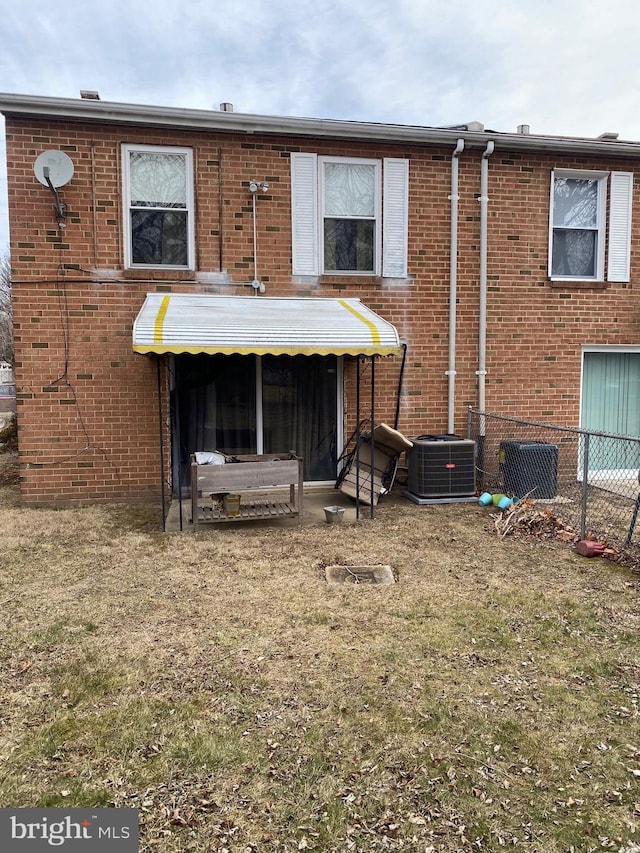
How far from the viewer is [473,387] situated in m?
9.64

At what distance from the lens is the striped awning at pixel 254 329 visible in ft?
22.1

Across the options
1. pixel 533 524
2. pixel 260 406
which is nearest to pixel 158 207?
pixel 260 406

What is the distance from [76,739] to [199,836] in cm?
106

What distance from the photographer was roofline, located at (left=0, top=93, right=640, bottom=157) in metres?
7.96

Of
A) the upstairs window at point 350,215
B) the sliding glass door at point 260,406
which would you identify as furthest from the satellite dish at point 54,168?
the upstairs window at point 350,215

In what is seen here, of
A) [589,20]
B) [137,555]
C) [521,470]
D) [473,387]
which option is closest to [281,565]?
[137,555]

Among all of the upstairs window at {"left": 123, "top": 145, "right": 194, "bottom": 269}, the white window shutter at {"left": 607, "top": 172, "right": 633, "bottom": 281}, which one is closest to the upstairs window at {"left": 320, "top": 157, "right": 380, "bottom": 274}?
the upstairs window at {"left": 123, "top": 145, "right": 194, "bottom": 269}

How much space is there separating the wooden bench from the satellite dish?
4555 mm

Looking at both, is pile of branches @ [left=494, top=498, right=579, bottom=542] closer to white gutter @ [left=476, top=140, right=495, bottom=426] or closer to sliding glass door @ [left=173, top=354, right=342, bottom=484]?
white gutter @ [left=476, top=140, right=495, bottom=426]

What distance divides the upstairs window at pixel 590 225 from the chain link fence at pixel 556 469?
292 centimetres

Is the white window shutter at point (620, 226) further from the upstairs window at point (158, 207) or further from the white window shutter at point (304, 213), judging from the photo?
the upstairs window at point (158, 207)

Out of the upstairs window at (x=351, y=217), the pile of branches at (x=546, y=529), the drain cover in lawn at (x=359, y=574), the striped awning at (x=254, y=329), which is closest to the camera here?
the drain cover in lawn at (x=359, y=574)

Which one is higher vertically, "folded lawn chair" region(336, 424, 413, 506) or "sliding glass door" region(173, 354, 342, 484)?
"sliding glass door" region(173, 354, 342, 484)

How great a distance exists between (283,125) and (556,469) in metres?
6.85
